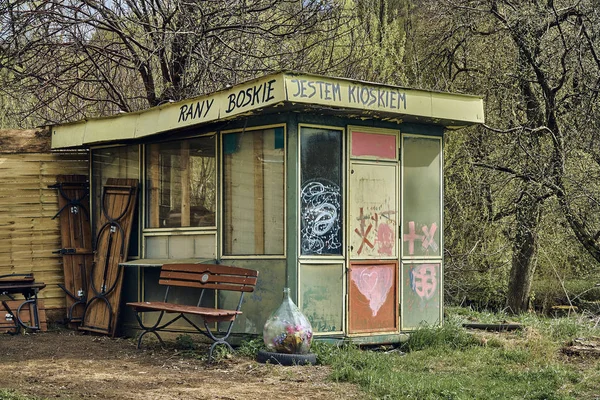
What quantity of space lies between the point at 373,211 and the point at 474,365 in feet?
7.44

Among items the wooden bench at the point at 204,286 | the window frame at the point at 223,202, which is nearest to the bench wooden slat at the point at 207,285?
the wooden bench at the point at 204,286

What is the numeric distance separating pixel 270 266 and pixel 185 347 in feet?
4.82

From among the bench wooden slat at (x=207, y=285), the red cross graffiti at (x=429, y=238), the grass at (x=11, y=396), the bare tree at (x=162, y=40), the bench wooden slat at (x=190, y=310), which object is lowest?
the grass at (x=11, y=396)

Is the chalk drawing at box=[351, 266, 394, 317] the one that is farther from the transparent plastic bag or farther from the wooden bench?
the wooden bench

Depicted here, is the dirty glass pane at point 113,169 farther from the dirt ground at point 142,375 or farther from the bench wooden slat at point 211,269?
the dirt ground at point 142,375

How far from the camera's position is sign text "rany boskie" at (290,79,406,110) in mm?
9039

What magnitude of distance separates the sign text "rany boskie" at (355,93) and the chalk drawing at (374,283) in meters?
1.97

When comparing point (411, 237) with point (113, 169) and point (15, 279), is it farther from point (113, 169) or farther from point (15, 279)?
point (15, 279)

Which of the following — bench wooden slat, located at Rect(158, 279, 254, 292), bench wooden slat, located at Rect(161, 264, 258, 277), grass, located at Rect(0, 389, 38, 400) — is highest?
bench wooden slat, located at Rect(161, 264, 258, 277)

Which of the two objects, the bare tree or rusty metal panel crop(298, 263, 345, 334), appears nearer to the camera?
rusty metal panel crop(298, 263, 345, 334)

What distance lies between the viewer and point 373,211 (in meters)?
10.3

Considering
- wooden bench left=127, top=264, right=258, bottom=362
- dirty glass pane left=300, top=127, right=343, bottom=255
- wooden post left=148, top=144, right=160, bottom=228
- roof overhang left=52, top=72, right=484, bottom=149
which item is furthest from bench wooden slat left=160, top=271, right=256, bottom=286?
roof overhang left=52, top=72, right=484, bottom=149

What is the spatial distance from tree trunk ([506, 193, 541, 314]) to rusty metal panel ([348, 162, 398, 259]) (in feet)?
16.7

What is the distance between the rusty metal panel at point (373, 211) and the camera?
10133 mm
